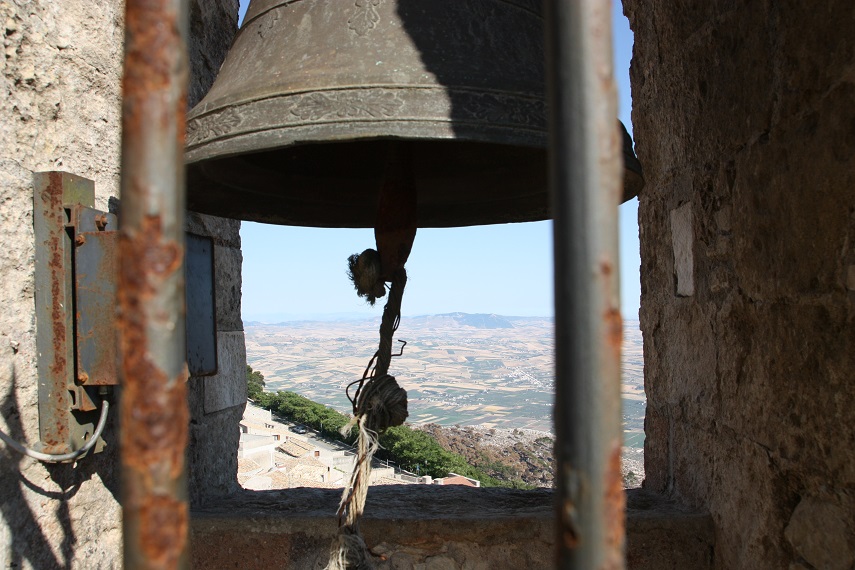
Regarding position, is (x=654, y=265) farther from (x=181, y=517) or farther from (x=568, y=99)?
(x=181, y=517)

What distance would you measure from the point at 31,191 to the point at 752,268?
131cm

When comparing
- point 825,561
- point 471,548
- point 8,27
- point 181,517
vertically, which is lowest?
point 471,548

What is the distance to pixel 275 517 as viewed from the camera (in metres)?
1.75

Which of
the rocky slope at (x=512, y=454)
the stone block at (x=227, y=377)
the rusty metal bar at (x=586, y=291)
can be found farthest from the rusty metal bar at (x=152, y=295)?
the rocky slope at (x=512, y=454)

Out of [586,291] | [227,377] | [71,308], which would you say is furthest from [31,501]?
[586,291]

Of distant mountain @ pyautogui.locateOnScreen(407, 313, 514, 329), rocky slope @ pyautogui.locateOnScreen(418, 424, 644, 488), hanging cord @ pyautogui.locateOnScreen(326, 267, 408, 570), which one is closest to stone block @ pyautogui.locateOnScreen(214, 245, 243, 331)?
hanging cord @ pyautogui.locateOnScreen(326, 267, 408, 570)

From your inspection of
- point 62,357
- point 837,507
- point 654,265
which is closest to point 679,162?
point 654,265

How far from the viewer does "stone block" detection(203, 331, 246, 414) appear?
195cm

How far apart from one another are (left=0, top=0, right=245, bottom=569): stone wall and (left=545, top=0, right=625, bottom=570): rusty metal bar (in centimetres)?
100

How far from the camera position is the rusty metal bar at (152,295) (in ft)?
1.72

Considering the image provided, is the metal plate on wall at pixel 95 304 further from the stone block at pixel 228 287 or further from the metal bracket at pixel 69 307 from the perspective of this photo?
the stone block at pixel 228 287

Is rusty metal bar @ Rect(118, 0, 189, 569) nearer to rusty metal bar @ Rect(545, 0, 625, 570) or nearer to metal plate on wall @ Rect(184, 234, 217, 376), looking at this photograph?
rusty metal bar @ Rect(545, 0, 625, 570)

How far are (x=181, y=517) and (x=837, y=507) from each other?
108cm

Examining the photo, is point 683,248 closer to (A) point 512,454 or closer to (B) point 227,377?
(B) point 227,377
